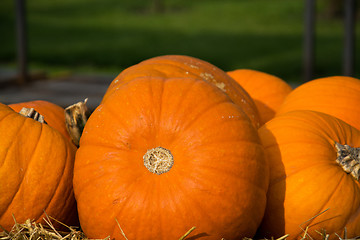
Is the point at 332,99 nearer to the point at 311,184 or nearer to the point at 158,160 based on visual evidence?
the point at 311,184

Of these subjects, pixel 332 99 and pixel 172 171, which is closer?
pixel 172 171

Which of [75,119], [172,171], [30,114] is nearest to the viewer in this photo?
[172,171]

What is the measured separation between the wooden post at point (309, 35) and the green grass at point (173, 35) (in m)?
2.64

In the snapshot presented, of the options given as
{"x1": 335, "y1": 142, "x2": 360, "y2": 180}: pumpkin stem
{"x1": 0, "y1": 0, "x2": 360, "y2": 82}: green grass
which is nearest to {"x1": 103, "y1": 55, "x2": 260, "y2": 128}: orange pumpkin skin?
{"x1": 335, "y1": 142, "x2": 360, "y2": 180}: pumpkin stem

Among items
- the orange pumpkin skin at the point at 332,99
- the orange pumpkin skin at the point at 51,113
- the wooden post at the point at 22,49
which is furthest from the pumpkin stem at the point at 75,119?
the wooden post at the point at 22,49

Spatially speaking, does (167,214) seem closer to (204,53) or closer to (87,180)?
(87,180)

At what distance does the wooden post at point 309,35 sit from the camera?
6.40m

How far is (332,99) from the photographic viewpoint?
2.30 meters

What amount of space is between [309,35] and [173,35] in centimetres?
823

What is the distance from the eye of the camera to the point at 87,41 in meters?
14.3

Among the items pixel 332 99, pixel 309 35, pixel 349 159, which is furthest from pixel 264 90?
pixel 309 35

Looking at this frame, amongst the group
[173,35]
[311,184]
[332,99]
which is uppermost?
[332,99]

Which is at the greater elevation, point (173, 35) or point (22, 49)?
point (22, 49)

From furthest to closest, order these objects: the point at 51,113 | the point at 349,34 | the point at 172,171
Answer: the point at 349,34 < the point at 51,113 < the point at 172,171
